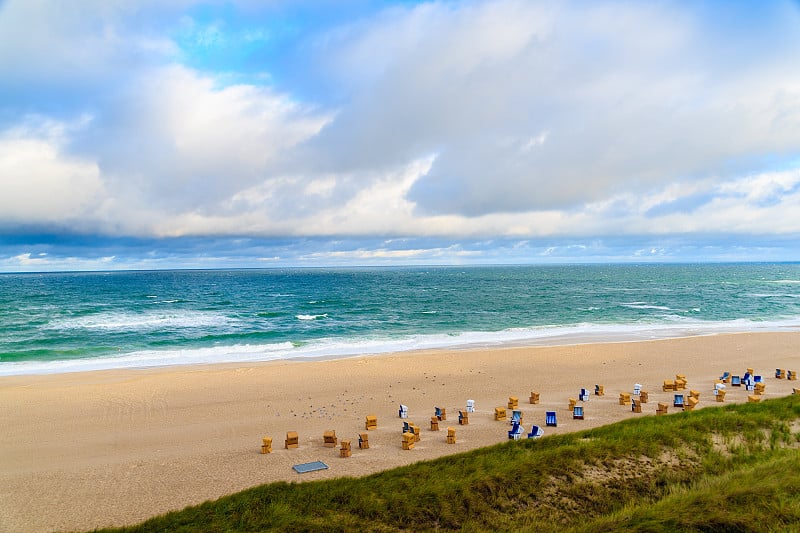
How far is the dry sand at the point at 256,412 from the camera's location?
11.0 metres

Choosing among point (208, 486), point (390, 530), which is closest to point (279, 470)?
point (208, 486)

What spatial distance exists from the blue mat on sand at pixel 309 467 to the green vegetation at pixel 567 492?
1998 mm

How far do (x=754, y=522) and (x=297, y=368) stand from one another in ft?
66.2

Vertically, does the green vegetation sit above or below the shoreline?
above

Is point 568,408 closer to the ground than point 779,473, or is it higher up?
closer to the ground

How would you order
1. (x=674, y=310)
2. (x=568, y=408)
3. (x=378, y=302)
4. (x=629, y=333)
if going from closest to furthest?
(x=568, y=408), (x=629, y=333), (x=674, y=310), (x=378, y=302)

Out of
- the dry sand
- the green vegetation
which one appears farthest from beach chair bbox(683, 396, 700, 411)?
the green vegetation

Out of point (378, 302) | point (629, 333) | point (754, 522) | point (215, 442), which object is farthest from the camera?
point (378, 302)

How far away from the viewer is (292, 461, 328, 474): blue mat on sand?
11359 millimetres

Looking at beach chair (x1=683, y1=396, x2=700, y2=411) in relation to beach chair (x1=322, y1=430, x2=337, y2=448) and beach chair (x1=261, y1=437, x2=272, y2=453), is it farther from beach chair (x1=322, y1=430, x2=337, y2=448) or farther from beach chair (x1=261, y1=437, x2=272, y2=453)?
beach chair (x1=261, y1=437, x2=272, y2=453)

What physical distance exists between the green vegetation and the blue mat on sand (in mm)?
1998

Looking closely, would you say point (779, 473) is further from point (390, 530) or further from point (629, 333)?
point (629, 333)

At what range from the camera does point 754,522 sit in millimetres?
7055

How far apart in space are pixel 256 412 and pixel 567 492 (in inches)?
466
